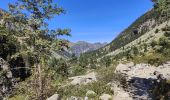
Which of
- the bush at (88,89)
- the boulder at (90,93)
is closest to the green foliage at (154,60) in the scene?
the bush at (88,89)

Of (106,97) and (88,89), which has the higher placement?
(88,89)

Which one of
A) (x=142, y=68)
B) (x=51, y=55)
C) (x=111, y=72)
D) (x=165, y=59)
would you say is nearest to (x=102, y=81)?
(x=111, y=72)

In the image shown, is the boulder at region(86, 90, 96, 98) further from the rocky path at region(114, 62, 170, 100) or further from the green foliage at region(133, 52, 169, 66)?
the green foliage at region(133, 52, 169, 66)

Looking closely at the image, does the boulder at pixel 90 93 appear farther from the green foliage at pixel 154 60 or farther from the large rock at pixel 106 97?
the green foliage at pixel 154 60

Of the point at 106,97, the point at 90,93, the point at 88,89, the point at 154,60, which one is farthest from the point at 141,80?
the point at 88,89

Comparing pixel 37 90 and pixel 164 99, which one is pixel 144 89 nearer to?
pixel 164 99

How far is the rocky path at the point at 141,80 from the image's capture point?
27844 millimetres

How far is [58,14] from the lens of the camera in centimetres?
1905

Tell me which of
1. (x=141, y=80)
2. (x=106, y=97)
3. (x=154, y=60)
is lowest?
(x=106, y=97)

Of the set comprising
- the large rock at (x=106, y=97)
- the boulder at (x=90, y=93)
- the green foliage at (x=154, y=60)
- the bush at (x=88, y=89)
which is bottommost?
the large rock at (x=106, y=97)

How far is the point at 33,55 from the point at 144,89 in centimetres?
1351

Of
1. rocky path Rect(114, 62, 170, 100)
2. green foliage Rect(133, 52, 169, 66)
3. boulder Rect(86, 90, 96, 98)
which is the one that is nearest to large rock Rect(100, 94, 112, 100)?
rocky path Rect(114, 62, 170, 100)

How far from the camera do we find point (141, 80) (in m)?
28.8

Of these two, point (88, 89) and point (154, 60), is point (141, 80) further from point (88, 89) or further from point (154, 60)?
point (88, 89)
